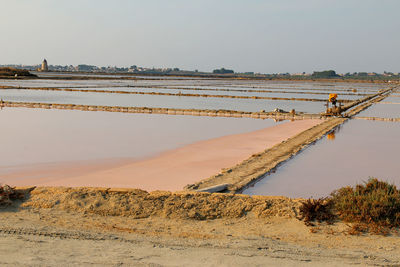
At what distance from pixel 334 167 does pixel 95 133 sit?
646 cm

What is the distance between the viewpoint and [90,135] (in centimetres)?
1146

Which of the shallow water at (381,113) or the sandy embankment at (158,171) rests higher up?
the shallow water at (381,113)

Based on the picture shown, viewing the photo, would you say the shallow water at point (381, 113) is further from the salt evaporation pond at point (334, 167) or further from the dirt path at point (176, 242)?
the dirt path at point (176, 242)

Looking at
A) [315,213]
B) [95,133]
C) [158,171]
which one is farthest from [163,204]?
[95,133]

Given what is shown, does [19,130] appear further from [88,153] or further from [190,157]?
[190,157]

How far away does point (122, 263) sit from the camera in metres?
3.39

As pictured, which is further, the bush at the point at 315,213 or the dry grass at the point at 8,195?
the dry grass at the point at 8,195

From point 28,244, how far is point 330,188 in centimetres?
429


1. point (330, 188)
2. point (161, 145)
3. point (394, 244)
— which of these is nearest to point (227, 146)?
point (161, 145)

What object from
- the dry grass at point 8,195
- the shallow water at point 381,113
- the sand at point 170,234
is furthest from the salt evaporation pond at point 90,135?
the shallow water at point 381,113

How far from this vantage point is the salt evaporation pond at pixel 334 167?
6387 millimetres

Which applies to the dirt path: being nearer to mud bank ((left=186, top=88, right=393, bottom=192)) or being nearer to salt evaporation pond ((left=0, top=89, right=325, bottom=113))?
mud bank ((left=186, top=88, right=393, bottom=192))

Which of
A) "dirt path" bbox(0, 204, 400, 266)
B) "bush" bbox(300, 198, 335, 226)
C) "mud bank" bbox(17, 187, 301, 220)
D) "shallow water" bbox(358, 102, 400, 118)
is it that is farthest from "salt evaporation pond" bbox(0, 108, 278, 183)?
"shallow water" bbox(358, 102, 400, 118)

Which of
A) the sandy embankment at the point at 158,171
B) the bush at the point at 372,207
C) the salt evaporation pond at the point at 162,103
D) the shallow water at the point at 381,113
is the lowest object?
the sandy embankment at the point at 158,171
